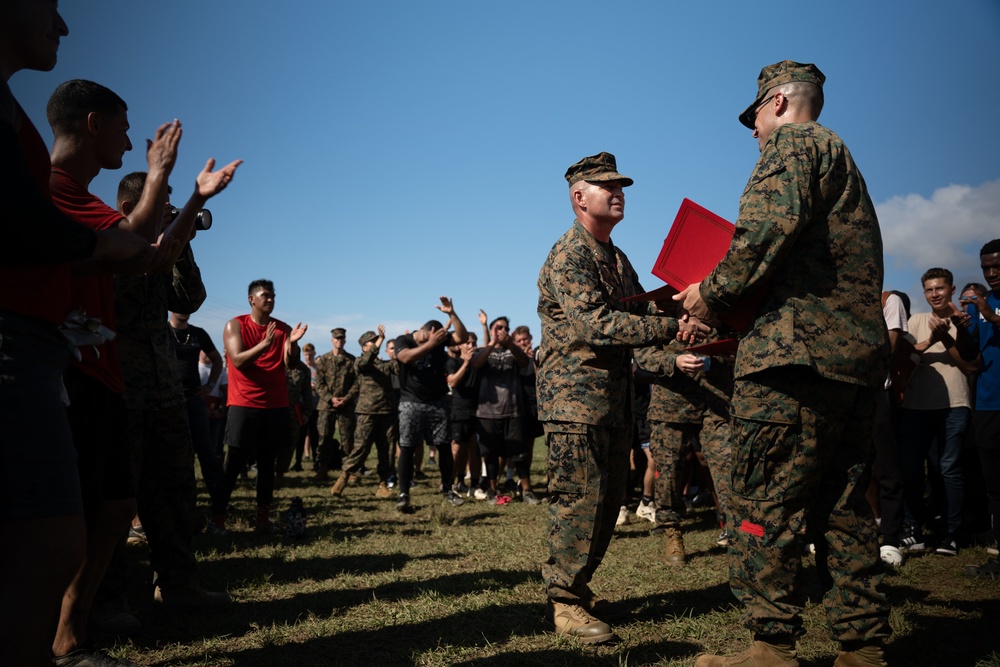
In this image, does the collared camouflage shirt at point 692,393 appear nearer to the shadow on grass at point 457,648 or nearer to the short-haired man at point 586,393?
the short-haired man at point 586,393

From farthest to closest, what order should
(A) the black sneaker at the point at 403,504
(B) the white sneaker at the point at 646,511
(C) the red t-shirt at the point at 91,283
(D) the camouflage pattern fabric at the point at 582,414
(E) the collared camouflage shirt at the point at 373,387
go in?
1. (E) the collared camouflage shirt at the point at 373,387
2. (A) the black sneaker at the point at 403,504
3. (B) the white sneaker at the point at 646,511
4. (D) the camouflage pattern fabric at the point at 582,414
5. (C) the red t-shirt at the point at 91,283

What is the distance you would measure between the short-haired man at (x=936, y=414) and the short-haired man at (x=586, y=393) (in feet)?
11.4

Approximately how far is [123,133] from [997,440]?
586cm

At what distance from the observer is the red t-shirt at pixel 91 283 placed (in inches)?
106

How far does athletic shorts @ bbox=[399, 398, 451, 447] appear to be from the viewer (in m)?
8.88

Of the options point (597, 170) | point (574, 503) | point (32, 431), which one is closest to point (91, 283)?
point (32, 431)

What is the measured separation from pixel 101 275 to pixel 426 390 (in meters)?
6.63

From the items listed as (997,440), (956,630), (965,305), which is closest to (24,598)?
(956,630)

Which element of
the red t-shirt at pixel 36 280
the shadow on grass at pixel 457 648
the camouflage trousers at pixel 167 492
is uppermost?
the red t-shirt at pixel 36 280

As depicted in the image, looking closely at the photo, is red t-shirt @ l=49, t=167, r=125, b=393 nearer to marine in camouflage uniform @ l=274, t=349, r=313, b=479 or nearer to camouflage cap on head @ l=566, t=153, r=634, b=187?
camouflage cap on head @ l=566, t=153, r=634, b=187

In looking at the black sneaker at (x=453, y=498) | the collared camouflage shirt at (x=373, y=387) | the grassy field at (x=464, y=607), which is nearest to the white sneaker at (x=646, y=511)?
the grassy field at (x=464, y=607)

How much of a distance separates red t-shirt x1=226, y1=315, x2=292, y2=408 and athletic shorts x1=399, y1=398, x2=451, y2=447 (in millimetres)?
2310

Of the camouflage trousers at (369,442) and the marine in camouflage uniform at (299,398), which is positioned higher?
the marine in camouflage uniform at (299,398)

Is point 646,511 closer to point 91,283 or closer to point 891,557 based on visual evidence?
point 891,557
